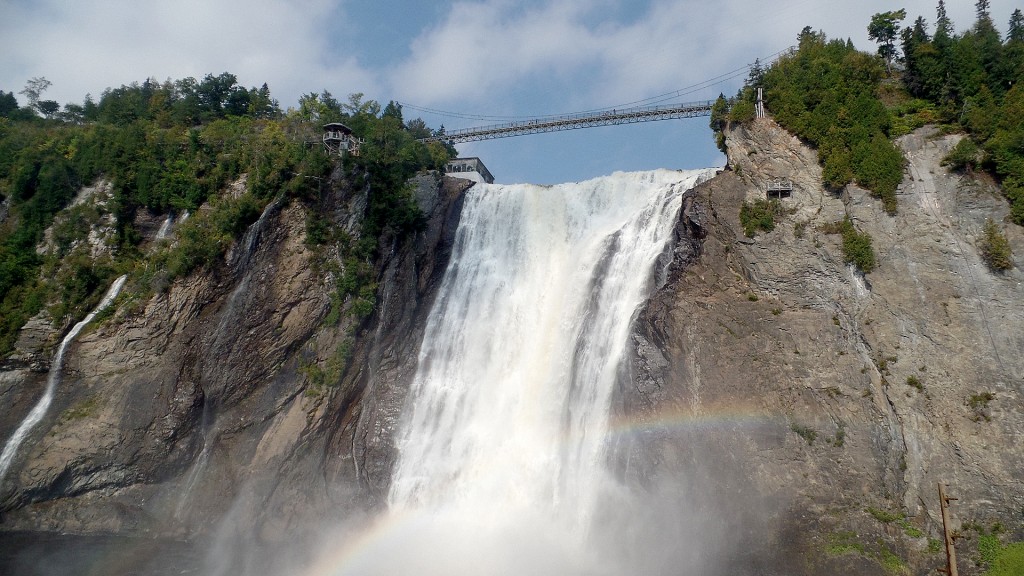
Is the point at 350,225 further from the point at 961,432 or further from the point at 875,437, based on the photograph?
the point at 961,432

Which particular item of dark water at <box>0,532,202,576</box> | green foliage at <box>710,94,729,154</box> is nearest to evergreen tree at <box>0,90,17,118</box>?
dark water at <box>0,532,202,576</box>

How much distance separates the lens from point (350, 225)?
1313 inches

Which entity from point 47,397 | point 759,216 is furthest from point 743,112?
point 47,397

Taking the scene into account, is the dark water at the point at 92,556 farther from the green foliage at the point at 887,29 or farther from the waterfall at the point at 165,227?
the green foliage at the point at 887,29

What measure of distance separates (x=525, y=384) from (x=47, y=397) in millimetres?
23287

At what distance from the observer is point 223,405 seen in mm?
29484

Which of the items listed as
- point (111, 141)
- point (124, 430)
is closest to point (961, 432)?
point (124, 430)

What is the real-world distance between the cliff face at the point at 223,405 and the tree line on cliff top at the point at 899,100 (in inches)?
802

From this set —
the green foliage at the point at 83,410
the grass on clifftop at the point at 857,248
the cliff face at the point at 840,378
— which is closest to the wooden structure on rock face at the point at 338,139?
the green foliage at the point at 83,410

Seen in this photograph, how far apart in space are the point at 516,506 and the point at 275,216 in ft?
62.4

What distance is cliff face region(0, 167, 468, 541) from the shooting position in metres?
28.4

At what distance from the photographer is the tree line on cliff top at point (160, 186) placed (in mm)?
33188

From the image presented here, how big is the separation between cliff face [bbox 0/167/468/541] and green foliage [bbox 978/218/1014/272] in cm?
2387

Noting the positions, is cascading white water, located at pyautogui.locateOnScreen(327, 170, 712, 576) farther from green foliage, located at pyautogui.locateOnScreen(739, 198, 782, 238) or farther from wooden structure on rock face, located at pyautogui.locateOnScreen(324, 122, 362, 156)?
wooden structure on rock face, located at pyautogui.locateOnScreen(324, 122, 362, 156)
